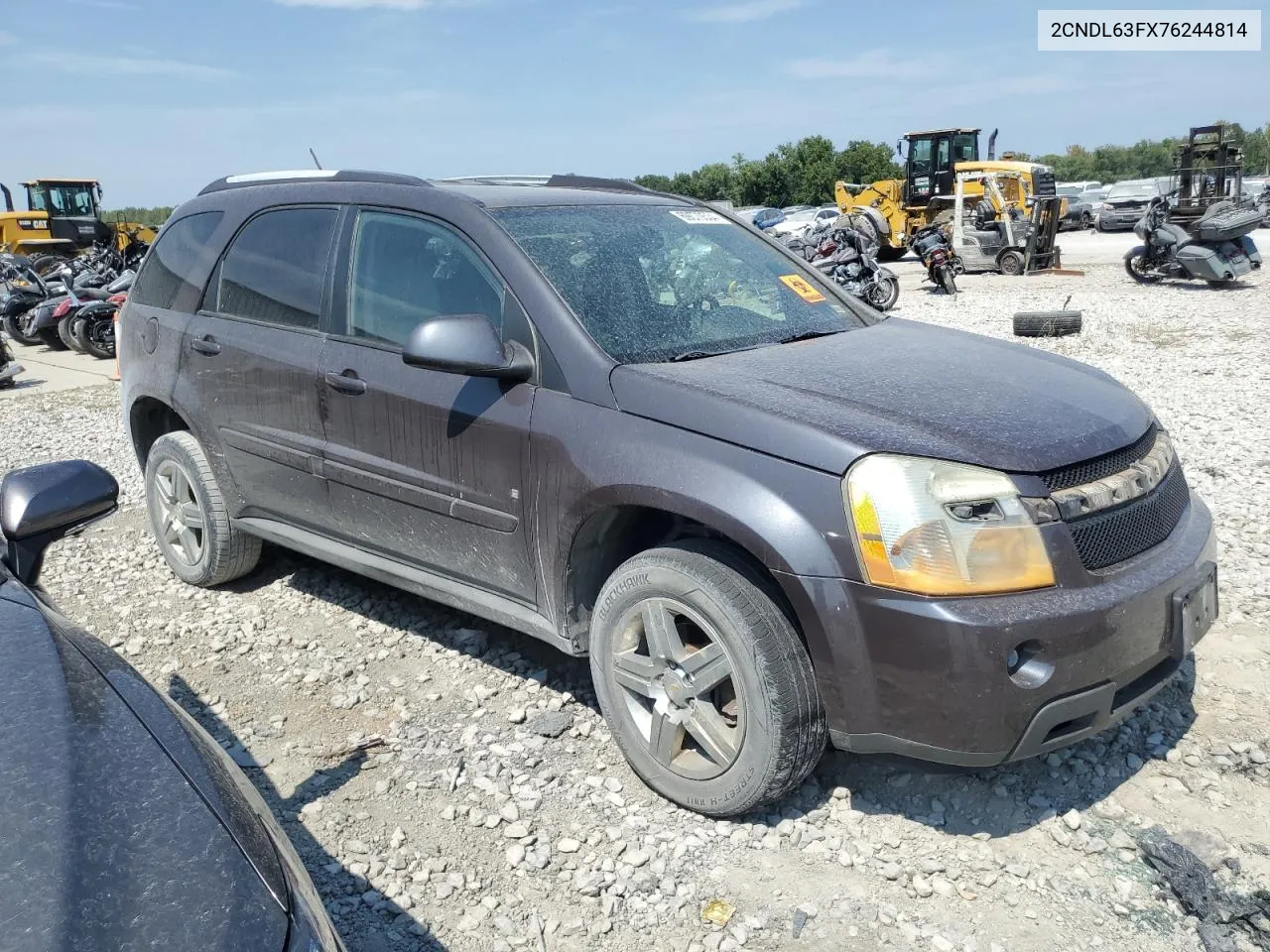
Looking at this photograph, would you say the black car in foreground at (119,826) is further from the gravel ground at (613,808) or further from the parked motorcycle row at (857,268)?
the parked motorcycle row at (857,268)

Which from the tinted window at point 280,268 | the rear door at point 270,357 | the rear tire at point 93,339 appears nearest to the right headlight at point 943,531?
the rear door at point 270,357

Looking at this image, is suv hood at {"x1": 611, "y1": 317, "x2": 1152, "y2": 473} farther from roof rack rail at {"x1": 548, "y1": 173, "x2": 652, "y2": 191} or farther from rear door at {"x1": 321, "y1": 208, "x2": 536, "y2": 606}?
roof rack rail at {"x1": 548, "y1": 173, "x2": 652, "y2": 191}

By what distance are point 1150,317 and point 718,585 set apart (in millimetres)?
12583

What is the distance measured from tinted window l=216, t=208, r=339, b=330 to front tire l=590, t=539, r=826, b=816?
184 centimetres

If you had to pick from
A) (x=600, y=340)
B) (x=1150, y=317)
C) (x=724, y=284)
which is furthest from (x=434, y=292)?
(x=1150, y=317)

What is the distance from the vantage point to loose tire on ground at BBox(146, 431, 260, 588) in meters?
4.61

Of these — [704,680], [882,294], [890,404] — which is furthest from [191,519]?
[882,294]

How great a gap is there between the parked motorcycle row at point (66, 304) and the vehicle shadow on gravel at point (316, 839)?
10.3 metres

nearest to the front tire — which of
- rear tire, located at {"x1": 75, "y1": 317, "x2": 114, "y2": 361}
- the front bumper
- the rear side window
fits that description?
the front bumper

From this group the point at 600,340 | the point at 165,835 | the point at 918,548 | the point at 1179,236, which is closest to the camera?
the point at 165,835

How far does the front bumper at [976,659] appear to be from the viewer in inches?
96.3

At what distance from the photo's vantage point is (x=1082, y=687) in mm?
2549

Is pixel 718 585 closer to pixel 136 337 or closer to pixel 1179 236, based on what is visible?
pixel 136 337

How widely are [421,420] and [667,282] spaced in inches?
38.5
